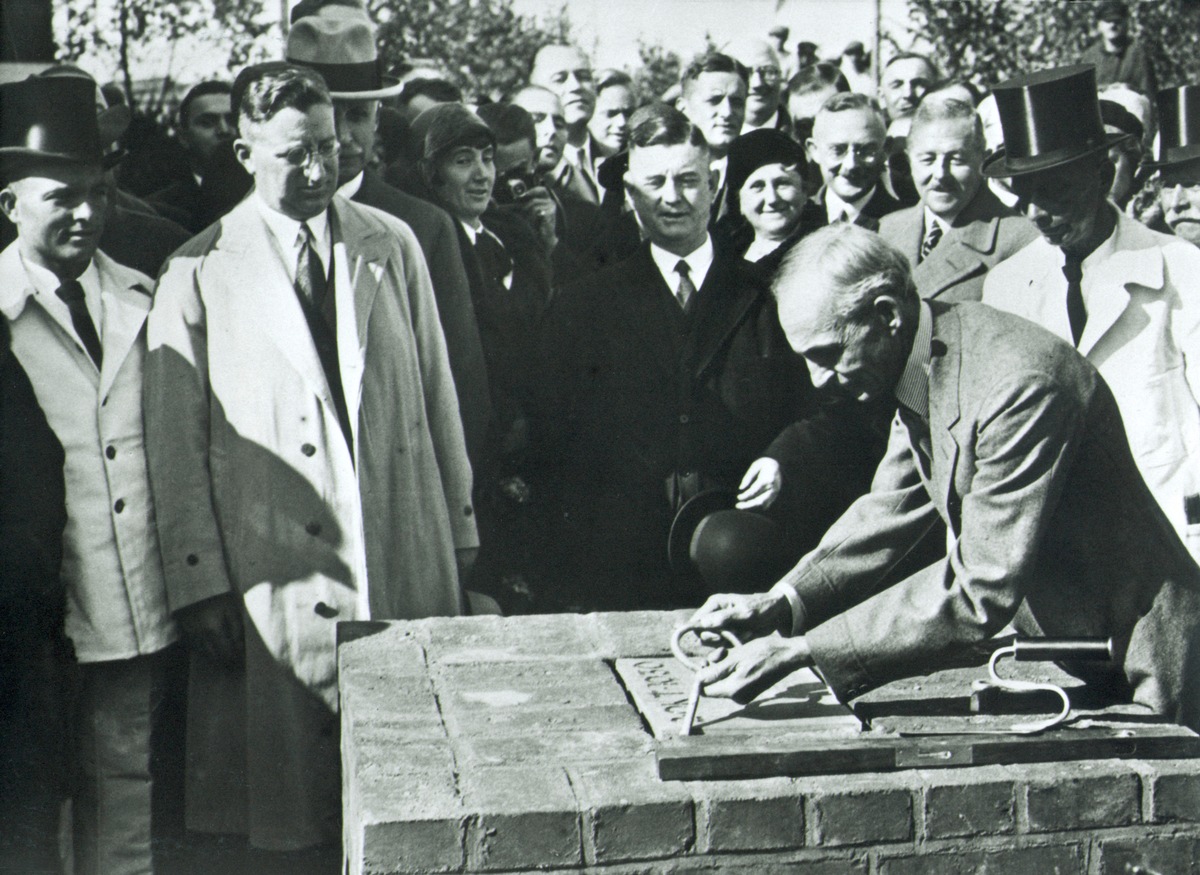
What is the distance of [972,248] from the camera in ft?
17.1

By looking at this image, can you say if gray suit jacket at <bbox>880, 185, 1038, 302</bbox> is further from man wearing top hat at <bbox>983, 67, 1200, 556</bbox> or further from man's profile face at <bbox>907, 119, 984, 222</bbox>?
man wearing top hat at <bbox>983, 67, 1200, 556</bbox>

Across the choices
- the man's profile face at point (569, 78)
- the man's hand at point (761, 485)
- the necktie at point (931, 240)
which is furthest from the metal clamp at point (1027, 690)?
the man's profile face at point (569, 78)

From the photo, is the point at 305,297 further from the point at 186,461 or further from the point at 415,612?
the point at 415,612

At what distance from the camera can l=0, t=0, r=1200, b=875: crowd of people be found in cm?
297

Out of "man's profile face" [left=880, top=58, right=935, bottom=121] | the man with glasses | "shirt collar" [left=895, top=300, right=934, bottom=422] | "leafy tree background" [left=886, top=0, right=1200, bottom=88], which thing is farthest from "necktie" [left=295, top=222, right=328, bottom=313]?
"leafy tree background" [left=886, top=0, right=1200, bottom=88]

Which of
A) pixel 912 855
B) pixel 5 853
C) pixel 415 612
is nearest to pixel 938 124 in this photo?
pixel 415 612

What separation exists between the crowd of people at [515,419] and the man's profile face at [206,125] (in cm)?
52

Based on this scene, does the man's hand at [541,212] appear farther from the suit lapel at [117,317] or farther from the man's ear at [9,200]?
the man's ear at [9,200]

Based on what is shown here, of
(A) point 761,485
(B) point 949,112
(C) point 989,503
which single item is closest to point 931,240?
(B) point 949,112

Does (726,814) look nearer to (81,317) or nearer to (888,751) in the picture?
(888,751)

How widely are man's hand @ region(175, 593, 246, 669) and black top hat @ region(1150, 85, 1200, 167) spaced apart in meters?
3.88

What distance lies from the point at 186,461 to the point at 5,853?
1.10 m

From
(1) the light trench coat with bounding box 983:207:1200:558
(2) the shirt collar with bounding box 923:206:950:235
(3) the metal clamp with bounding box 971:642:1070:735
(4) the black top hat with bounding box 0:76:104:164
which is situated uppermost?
(4) the black top hat with bounding box 0:76:104:164

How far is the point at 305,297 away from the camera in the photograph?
169 inches
